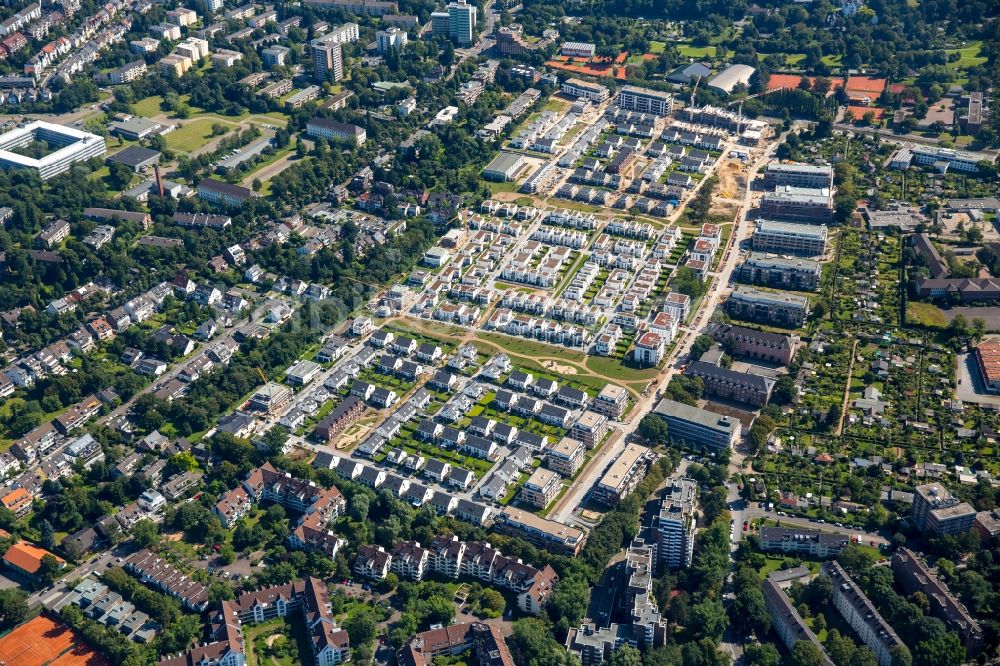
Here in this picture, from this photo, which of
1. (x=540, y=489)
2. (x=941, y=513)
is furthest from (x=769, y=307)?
(x=540, y=489)

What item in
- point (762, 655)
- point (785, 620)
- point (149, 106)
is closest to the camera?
point (762, 655)

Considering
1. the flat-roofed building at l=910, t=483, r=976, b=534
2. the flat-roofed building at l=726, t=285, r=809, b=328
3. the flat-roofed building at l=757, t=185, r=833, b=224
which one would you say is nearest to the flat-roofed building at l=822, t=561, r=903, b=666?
the flat-roofed building at l=910, t=483, r=976, b=534

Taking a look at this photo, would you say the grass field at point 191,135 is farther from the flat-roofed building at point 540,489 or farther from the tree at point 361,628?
the tree at point 361,628

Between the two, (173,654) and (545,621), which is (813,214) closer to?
(545,621)

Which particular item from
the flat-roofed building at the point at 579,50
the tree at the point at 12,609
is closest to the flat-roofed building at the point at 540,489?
the tree at the point at 12,609

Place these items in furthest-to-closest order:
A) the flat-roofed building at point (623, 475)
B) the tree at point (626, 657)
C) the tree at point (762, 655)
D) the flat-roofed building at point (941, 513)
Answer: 1. the flat-roofed building at point (623, 475)
2. the flat-roofed building at point (941, 513)
3. the tree at point (762, 655)
4. the tree at point (626, 657)

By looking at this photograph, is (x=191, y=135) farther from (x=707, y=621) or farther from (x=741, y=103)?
(x=707, y=621)
